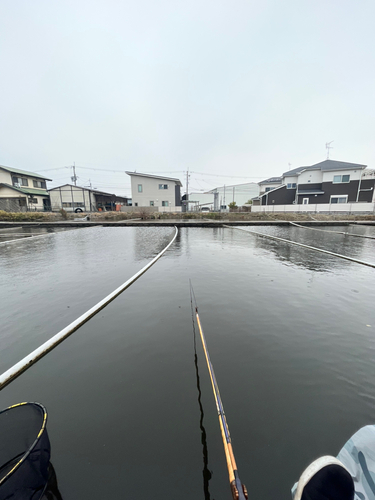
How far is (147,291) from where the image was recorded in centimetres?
379

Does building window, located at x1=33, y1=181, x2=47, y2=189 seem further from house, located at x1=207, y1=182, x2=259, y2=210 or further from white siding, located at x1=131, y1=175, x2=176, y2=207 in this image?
house, located at x1=207, y1=182, x2=259, y2=210

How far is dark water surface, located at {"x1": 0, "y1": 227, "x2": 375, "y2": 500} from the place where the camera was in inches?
50.6

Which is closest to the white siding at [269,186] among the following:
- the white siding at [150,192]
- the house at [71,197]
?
the white siding at [150,192]

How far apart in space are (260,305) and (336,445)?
6.38ft

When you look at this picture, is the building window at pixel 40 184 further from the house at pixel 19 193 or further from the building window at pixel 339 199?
the building window at pixel 339 199

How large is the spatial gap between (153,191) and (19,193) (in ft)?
50.8

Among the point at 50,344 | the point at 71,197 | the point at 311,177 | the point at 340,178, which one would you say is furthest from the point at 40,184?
the point at 340,178

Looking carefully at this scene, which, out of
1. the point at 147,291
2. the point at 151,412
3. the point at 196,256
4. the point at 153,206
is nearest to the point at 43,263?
the point at 147,291

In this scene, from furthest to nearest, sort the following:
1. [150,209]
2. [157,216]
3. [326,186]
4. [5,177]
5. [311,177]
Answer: [311,177]
[5,177]
[326,186]
[150,209]
[157,216]

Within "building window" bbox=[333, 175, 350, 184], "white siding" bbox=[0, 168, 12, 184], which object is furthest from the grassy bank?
"white siding" bbox=[0, 168, 12, 184]

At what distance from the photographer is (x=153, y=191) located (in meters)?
27.8

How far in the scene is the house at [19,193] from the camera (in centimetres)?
2463

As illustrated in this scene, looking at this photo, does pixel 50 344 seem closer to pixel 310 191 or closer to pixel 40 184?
pixel 310 191

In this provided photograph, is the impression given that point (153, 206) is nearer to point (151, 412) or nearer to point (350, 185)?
point (350, 185)
